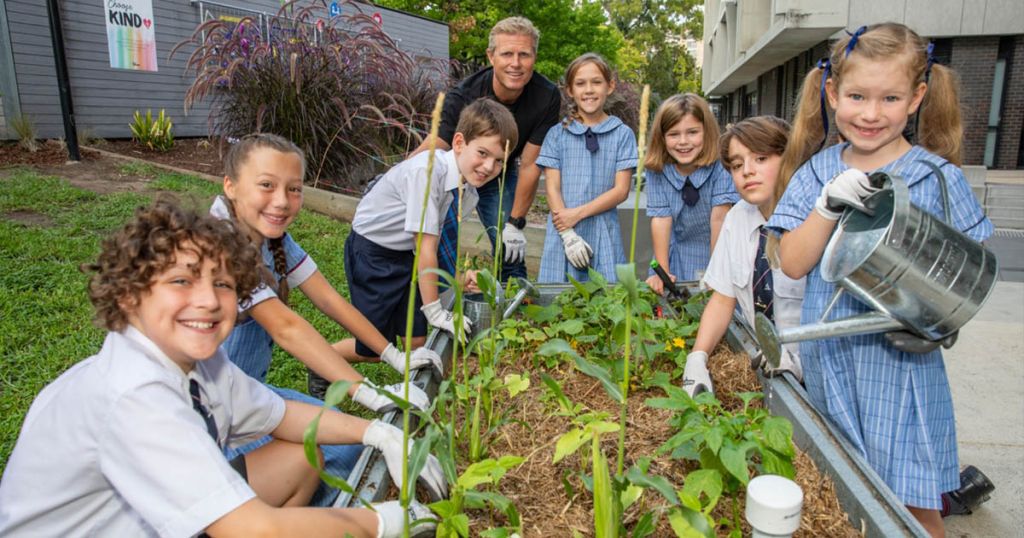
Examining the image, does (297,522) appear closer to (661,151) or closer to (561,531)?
(561,531)

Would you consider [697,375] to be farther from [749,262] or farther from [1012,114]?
[1012,114]

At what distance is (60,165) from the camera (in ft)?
24.4

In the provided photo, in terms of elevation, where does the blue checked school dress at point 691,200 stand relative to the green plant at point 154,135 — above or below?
below

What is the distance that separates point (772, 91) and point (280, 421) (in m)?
22.5

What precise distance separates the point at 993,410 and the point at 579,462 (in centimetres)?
276

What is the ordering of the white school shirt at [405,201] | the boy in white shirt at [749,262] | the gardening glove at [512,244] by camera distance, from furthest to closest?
Answer: the gardening glove at [512,244] → the white school shirt at [405,201] → the boy in white shirt at [749,262]

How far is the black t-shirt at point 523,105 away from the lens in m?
3.57

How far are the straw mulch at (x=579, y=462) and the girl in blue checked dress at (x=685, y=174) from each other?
1009 mm

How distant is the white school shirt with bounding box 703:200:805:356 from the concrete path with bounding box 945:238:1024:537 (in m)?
1.10

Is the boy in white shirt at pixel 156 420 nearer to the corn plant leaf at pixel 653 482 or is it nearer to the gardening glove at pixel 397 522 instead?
the gardening glove at pixel 397 522

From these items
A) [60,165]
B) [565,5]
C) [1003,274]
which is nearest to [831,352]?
[1003,274]

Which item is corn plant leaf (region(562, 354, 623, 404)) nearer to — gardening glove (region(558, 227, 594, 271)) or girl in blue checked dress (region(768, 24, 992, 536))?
girl in blue checked dress (region(768, 24, 992, 536))

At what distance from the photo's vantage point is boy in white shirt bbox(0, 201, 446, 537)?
1.08 m

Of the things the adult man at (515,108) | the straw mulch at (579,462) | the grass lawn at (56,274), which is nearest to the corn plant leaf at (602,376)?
the straw mulch at (579,462)
